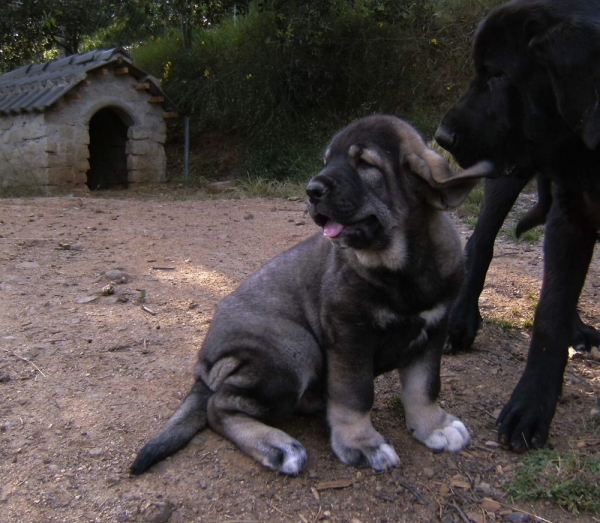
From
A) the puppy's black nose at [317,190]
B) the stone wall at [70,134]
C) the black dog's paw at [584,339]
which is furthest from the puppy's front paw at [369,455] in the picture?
the stone wall at [70,134]

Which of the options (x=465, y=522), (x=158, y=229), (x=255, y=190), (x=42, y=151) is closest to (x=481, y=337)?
(x=465, y=522)

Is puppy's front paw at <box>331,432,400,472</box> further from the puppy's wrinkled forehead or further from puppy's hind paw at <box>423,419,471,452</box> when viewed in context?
the puppy's wrinkled forehead

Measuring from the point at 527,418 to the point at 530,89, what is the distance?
1348 mm

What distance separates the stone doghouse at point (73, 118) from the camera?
10773 millimetres

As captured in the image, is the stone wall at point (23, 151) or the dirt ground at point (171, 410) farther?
the stone wall at point (23, 151)

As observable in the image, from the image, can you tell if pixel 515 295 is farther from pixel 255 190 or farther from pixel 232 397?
pixel 255 190

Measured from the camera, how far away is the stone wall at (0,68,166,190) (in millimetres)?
10773

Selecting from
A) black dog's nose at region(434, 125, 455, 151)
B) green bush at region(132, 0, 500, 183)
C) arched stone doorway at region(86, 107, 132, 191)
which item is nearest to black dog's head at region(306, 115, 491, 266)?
black dog's nose at region(434, 125, 455, 151)

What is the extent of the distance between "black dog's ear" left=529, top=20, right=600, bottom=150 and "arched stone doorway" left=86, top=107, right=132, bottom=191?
11.3 m

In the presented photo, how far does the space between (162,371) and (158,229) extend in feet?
11.3

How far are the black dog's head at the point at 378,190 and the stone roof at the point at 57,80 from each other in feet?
29.5

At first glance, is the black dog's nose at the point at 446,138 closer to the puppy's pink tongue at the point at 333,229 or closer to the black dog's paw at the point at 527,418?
the puppy's pink tongue at the point at 333,229

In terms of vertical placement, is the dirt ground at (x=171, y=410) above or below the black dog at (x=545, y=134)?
below

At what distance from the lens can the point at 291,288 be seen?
9.68ft
